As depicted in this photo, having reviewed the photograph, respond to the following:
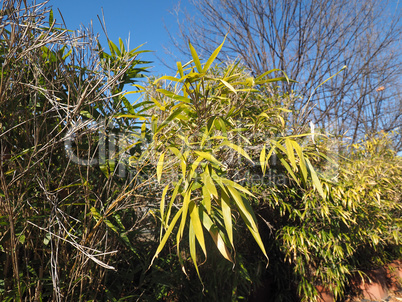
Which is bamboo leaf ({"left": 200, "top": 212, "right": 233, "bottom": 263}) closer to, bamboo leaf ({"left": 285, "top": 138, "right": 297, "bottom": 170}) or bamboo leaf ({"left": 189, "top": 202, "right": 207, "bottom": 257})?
bamboo leaf ({"left": 189, "top": 202, "right": 207, "bottom": 257})

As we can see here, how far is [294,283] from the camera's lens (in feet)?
7.86

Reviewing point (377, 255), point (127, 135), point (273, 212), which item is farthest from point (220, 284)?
point (377, 255)

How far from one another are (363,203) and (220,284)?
1498mm

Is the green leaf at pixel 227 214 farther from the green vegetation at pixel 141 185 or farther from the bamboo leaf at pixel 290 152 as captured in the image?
the bamboo leaf at pixel 290 152

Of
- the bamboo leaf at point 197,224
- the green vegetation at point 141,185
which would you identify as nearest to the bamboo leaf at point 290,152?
the green vegetation at point 141,185

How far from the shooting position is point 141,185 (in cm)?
109

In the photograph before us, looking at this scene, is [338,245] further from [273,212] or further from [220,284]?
[220,284]

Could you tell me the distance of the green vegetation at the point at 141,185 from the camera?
2.97 ft

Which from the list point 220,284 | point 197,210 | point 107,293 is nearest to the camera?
point 197,210

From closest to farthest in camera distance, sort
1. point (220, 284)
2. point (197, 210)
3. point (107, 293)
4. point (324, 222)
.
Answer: point (197, 210)
point (107, 293)
point (220, 284)
point (324, 222)

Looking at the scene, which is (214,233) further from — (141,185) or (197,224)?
(141,185)

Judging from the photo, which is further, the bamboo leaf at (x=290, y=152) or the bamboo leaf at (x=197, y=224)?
the bamboo leaf at (x=290, y=152)

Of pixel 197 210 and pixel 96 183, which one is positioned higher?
pixel 96 183

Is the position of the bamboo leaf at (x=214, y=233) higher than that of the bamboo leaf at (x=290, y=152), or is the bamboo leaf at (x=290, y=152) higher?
the bamboo leaf at (x=290, y=152)
